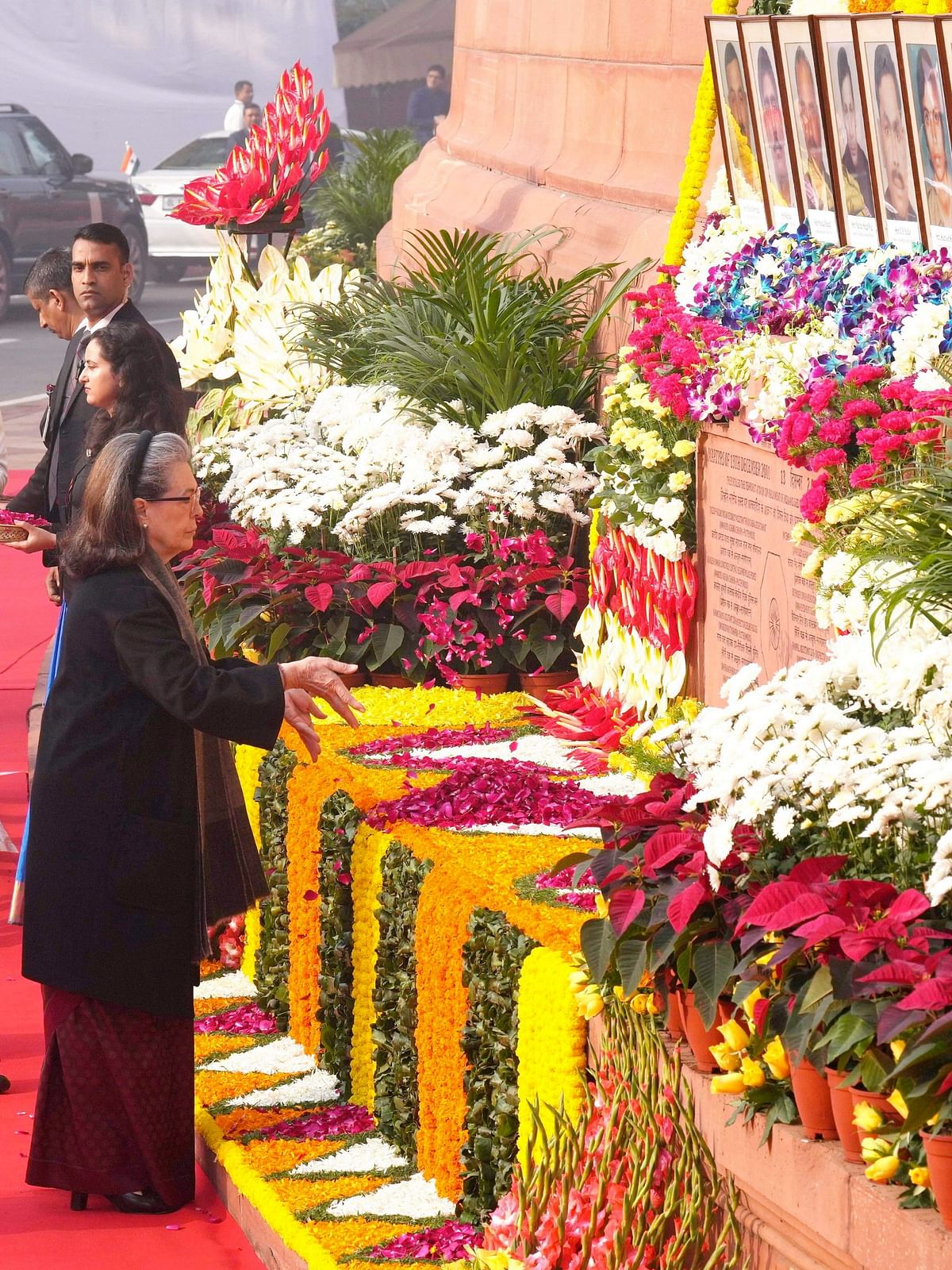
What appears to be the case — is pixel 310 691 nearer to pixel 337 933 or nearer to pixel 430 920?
pixel 430 920

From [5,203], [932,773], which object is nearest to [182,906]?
[932,773]

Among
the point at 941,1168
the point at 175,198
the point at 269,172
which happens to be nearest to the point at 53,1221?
the point at 941,1168

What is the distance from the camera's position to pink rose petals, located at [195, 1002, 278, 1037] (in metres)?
5.69

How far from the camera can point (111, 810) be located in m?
4.38

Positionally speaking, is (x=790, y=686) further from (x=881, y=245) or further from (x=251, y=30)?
(x=251, y=30)

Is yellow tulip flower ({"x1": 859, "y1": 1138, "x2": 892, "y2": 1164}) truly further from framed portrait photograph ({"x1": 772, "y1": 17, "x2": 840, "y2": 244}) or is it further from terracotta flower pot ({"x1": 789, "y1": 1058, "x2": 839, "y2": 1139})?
framed portrait photograph ({"x1": 772, "y1": 17, "x2": 840, "y2": 244})

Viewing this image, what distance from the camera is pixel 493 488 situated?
6457 mm

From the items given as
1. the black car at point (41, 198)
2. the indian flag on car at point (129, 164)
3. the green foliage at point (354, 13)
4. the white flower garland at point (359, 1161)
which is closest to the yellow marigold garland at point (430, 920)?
the white flower garland at point (359, 1161)

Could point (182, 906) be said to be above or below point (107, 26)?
below

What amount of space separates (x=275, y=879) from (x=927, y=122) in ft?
9.14

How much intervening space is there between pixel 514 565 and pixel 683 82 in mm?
1803

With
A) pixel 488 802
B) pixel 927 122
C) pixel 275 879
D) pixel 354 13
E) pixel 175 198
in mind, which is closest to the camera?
pixel 927 122

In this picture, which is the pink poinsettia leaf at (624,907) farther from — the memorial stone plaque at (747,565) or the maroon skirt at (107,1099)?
the maroon skirt at (107,1099)

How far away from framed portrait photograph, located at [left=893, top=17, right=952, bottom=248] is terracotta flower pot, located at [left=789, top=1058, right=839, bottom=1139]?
211 cm
